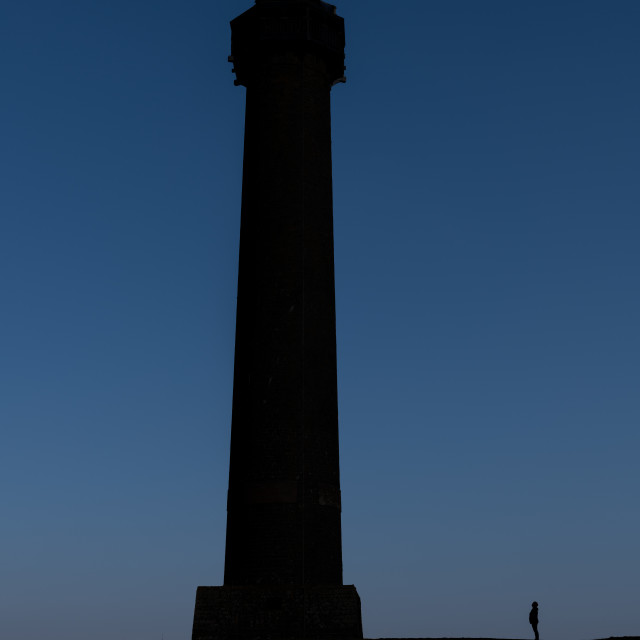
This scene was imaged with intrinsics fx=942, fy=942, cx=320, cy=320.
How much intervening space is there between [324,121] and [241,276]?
6.16 m

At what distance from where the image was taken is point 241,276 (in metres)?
29.6

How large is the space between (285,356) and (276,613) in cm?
737

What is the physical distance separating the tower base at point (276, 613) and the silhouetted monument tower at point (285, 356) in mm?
27

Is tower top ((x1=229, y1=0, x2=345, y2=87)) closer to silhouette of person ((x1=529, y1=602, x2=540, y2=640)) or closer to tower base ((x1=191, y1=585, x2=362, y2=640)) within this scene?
tower base ((x1=191, y1=585, x2=362, y2=640))

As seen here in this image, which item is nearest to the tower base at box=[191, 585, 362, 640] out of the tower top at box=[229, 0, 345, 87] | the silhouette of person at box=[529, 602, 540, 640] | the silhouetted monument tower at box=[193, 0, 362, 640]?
the silhouetted monument tower at box=[193, 0, 362, 640]

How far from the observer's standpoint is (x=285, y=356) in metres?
28.1

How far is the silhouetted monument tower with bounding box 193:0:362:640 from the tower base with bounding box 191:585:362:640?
1.1 inches

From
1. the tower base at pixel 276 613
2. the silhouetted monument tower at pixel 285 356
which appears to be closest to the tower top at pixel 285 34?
the silhouetted monument tower at pixel 285 356

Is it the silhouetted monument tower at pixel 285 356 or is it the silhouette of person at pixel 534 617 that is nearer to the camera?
the silhouetted monument tower at pixel 285 356

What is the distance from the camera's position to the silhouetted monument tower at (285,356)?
83.2 feet

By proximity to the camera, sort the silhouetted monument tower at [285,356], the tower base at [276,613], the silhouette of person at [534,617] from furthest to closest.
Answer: the silhouette of person at [534,617] < the silhouetted monument tower at [285,356] < the tower base at [276,613]

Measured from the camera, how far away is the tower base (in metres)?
24.9

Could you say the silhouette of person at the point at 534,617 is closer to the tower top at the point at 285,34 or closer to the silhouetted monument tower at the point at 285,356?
the silhouetted monument tower at the point at 285,356

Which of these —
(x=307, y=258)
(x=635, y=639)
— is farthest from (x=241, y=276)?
(x=635, y=639)
